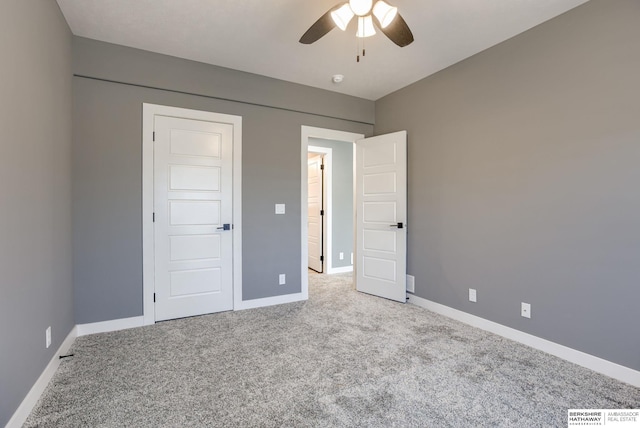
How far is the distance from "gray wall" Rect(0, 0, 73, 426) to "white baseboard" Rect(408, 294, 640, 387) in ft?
11.5

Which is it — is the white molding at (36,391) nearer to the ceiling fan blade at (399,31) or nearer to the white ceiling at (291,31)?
the white ceiling at (291,31)

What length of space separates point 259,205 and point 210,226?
0.61 metres

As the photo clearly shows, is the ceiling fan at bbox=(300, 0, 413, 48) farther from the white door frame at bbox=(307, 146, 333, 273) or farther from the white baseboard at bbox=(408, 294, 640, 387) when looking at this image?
the white door frame at bbox=(307, 146, 333, 273)

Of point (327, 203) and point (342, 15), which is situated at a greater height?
point (342, 15)

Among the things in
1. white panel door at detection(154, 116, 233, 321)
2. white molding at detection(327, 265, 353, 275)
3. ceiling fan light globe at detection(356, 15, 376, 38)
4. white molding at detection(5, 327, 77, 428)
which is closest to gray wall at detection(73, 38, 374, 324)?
white panel door at detection(154, 116, 233, 321)

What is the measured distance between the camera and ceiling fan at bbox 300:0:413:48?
1.92 meters

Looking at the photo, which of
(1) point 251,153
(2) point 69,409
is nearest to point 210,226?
(1) point 251,153

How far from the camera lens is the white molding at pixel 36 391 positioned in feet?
5.24

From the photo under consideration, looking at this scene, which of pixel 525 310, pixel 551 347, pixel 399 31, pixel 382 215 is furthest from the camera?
pixel 382 215

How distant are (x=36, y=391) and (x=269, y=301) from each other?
7.13 ft

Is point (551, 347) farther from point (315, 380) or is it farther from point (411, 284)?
point (315, 380)

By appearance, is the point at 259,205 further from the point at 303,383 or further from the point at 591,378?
the point at 591,378

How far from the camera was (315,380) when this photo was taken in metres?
2.08

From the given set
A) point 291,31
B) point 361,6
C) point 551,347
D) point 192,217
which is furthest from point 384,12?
point 551,347
